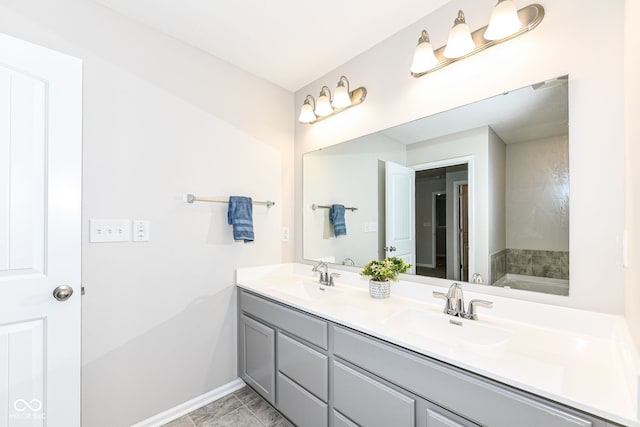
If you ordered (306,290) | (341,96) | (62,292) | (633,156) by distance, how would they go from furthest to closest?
(306,290) → (341,96) → (62,292) → (633,156)

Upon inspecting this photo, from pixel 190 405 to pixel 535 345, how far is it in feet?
6.44

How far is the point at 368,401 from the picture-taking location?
1195 millimetres

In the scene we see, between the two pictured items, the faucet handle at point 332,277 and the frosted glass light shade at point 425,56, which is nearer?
the frosted glass light shade at point 425,56

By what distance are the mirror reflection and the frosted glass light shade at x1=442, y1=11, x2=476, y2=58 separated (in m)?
0.25

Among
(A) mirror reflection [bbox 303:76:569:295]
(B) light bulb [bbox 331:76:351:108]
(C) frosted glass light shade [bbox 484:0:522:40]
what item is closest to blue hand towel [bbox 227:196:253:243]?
(A) mirror reflection [bbox 303:76:569:295]

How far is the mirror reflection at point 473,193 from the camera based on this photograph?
3.96ft

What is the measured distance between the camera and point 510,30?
121 centimetres

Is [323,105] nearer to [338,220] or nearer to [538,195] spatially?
[338,220]

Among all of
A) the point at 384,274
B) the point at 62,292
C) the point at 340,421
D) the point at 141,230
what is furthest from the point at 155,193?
the point at 340,421

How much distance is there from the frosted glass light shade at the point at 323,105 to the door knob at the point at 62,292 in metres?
1.79

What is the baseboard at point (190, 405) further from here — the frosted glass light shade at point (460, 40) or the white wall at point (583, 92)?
the frosted glass light shade at point (460, 40)

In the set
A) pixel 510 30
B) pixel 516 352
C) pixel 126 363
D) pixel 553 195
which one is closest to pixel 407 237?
pixel 553 195

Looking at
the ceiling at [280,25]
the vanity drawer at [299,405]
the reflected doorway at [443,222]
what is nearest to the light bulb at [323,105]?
the ceiling at [280,25]

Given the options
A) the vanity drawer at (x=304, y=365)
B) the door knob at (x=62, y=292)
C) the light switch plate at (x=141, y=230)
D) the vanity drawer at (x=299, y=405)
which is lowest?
the vanity drawer at (x=299, y=405)
